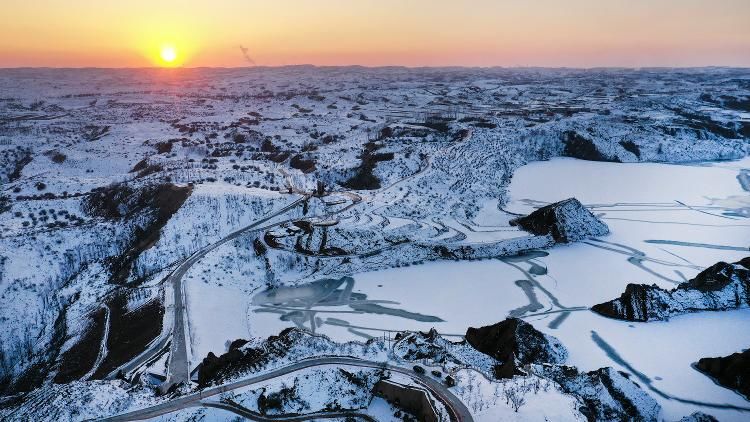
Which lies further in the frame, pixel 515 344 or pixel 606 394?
pixel 515 344

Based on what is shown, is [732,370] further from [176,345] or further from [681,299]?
[176,345]

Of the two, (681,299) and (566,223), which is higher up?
(566,223)

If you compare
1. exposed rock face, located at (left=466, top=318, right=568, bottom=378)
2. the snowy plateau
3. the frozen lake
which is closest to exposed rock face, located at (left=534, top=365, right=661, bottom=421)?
the snowy plateau

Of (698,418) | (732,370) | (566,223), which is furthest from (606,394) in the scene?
(566,223)

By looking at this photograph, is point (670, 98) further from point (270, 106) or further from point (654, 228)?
point (270, 106)

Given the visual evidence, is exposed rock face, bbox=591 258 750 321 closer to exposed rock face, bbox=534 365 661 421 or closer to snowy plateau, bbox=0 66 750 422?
snowy plateau, bbox=0 66 750 422

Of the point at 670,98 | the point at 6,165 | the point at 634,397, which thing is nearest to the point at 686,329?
the point at 634,397

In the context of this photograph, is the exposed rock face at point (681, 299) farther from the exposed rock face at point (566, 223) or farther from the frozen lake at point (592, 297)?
the exposed rock face at point (566, 223)
